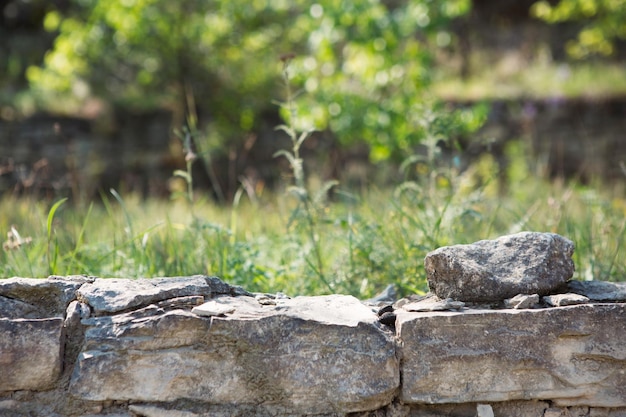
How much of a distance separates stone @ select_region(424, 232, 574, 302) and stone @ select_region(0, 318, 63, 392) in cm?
119

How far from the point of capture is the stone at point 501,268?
2145 millimetres

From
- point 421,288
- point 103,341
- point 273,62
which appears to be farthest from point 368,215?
point 273,62

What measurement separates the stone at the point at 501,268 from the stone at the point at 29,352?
1.19m

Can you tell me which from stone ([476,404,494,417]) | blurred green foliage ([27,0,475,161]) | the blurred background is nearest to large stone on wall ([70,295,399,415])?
stone ([476,404,494,417])

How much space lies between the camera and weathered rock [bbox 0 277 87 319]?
6.82 ft

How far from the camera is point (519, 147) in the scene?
838 centimetres

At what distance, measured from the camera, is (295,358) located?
2.00 metres

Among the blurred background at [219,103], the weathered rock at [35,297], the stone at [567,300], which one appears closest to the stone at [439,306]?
the stone at [567,300]

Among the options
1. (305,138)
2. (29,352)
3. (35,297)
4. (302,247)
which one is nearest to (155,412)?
(29,352)

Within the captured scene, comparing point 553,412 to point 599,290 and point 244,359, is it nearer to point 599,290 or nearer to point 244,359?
point 599,290

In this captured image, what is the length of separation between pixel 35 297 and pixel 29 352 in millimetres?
207

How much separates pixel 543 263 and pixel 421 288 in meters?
0.77

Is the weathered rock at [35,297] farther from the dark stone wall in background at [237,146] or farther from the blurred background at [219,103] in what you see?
the dark stone wall in background at [237,146]

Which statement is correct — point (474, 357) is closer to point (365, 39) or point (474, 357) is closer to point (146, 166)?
point (365, 39)
